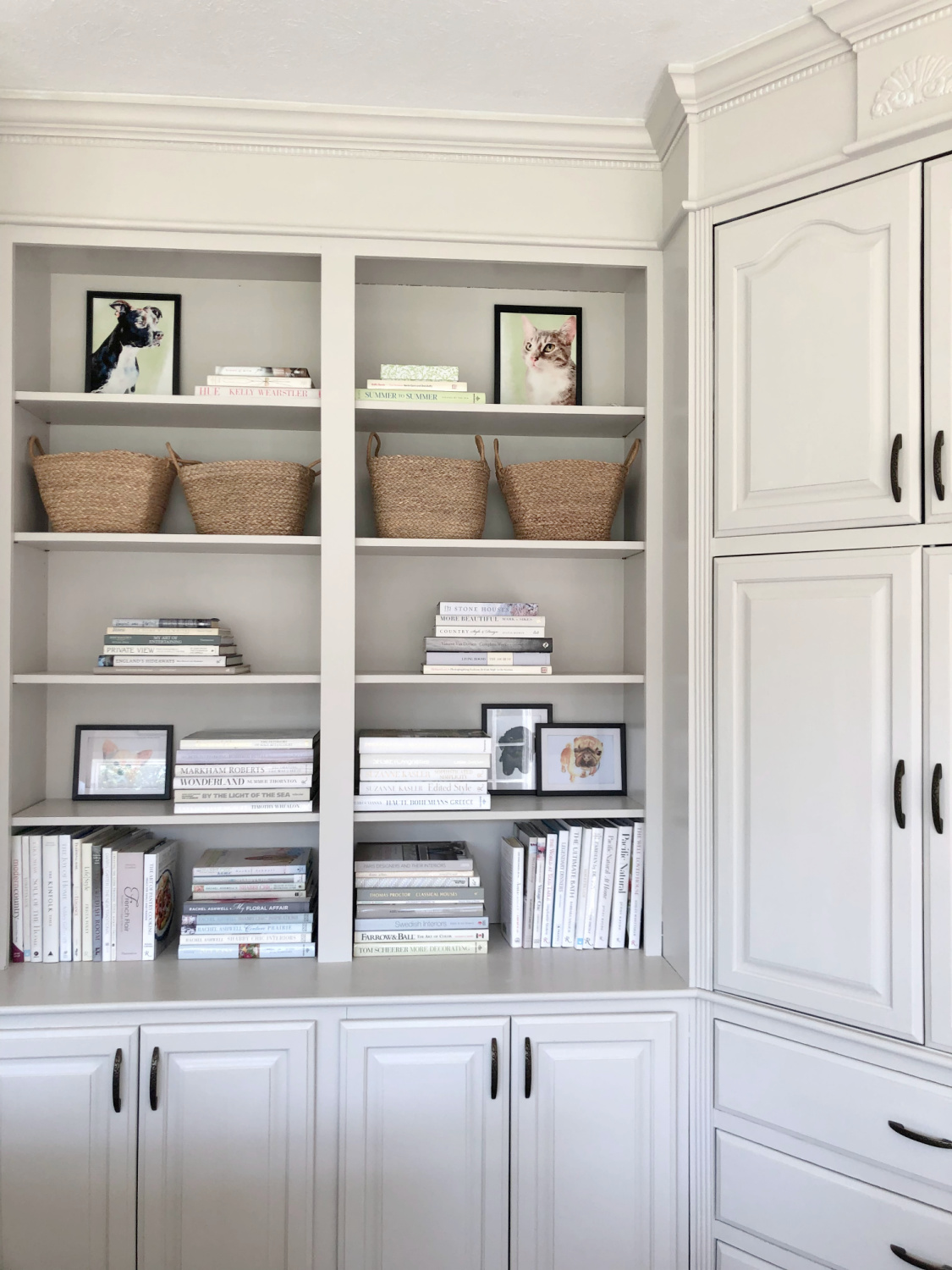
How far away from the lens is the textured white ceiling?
5.32 ft

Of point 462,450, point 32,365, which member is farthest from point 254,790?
point 32,365

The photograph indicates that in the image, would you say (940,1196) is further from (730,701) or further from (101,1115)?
(101,1115)

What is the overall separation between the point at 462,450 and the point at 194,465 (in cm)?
69

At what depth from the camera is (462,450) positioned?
7.51 ft

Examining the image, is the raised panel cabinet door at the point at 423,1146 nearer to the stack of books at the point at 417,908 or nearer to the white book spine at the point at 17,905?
the stack of books at the point at 417,908

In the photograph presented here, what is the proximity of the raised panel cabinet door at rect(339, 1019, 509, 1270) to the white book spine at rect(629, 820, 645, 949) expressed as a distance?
450 mm

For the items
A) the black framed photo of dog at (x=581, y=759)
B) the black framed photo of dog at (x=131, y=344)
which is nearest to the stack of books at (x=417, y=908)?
the black framed photo of dog at (x=581, y=759)

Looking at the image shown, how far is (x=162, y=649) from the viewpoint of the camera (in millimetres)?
2002

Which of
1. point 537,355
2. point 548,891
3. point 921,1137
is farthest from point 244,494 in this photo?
point 921,1137

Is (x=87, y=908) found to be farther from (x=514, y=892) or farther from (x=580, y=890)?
(x=580, y=890)

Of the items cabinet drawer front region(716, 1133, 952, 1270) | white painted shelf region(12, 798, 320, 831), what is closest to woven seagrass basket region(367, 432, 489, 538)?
white painted shelf region(12, 798, 320, 831)

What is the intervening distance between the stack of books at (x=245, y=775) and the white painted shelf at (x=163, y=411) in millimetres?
781

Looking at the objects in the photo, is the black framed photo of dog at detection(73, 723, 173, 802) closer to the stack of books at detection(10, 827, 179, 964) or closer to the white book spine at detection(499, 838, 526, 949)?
the stack of books at detection(10, 827, 179, 964)

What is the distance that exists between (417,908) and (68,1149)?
2.77 feet
